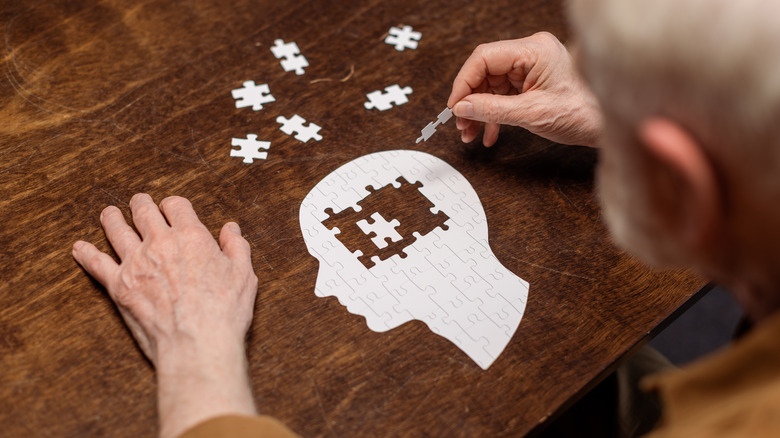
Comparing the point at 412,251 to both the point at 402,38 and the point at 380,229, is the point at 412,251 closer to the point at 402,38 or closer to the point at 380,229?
the point at 380,229

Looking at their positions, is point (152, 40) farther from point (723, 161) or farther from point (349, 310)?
point (723, 161)

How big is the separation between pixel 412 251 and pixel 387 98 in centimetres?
45

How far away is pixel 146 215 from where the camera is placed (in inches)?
49.3

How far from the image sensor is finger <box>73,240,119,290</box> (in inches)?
46.2

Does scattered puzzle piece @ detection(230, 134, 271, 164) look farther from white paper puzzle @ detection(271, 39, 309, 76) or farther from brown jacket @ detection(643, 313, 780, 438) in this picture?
brown jacket @ detection(643, 313, 780, 438)

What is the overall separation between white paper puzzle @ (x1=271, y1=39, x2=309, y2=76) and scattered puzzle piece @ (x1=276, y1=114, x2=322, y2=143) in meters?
0.17

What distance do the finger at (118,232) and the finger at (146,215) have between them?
21mm

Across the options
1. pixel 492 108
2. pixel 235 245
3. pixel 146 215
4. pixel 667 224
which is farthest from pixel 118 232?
pixel 667 224

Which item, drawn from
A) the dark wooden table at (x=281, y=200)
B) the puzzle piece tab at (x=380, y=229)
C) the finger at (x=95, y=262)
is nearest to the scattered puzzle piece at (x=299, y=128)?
the dark wooden table at (x=281, y=200)

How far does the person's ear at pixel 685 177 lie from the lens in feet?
2.30

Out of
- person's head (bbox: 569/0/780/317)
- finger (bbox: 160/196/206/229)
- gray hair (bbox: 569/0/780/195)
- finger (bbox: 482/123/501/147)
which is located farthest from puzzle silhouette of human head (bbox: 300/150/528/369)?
gray hair (bbox: 569/0/780/195)

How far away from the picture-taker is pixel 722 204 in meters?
0.74

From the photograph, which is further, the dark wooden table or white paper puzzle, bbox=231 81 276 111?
white paper puzzle, bbox=231 81 276 111

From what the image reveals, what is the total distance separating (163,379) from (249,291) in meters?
0.22
